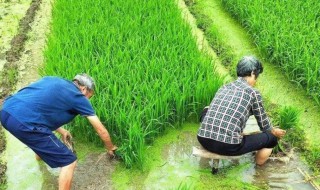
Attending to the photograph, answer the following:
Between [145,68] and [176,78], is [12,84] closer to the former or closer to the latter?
[145,68]

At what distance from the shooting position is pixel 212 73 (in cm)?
436

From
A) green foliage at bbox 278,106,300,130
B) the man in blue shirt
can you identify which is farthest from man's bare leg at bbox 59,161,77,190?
green foliage at bbox 278,106,300,130

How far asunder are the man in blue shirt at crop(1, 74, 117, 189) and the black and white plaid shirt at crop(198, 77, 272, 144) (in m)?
0.88

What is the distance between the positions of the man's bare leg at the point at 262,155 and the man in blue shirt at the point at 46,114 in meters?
1.36

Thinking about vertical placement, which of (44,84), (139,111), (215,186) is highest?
(44,84)

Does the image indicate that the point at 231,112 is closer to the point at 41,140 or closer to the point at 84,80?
the point at 84,80

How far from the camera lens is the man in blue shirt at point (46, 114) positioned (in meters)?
3.05

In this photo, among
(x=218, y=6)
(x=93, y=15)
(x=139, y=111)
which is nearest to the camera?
(x=139, y=111)

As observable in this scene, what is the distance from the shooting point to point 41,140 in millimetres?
3088

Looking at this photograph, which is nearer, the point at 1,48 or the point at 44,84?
the point at 44,84

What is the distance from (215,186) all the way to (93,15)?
3061 mm

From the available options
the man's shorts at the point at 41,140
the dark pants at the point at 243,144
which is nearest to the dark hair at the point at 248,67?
the dark pants at the point at 243,144

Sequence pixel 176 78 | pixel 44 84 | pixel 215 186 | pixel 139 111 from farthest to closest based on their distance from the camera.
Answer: pixel 176 78 < pixel 139 111 < pixel 215 186 < pixel 44 84

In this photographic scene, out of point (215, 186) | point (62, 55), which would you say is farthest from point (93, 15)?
point (215, 186)
